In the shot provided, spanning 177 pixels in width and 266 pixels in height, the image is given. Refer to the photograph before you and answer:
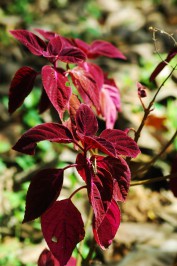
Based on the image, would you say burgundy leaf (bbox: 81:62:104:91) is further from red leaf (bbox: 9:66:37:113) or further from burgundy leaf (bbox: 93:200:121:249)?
burgundy leaf (bbox: 93:200:121:249)

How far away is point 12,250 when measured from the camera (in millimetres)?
1740

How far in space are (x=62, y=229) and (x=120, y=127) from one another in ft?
4.90

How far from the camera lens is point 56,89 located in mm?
871

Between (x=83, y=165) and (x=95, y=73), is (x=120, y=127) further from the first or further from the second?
(x=83, y=165)

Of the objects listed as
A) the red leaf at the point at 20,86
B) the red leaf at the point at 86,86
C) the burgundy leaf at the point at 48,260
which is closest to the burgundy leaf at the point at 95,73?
the red leaf at the point at 86,86

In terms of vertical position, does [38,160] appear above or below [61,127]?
below

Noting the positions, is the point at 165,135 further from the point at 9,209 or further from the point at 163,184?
the point at 9,209

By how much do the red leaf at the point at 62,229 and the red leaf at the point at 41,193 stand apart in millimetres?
69

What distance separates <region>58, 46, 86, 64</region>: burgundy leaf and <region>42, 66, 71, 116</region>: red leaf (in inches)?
1.7

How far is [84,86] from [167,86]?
6.57ft

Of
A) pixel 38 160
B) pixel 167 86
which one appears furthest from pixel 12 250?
pixel 167 86

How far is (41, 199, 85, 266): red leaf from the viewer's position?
2.75 feet

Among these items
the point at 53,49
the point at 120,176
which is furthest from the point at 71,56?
the point at 120,176

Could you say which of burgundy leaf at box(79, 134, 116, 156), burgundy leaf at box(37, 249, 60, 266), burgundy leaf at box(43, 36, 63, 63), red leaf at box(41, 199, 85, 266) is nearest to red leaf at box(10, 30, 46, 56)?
burgundy leaf at box(43, 36, 63, 63)
